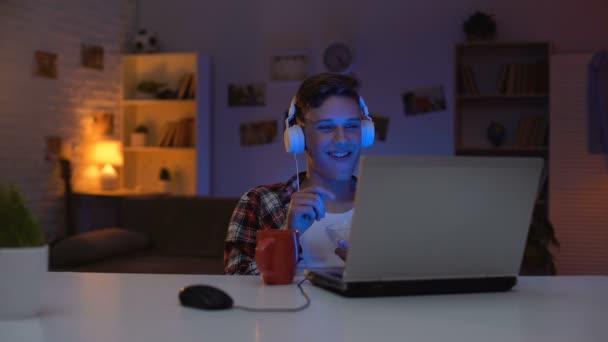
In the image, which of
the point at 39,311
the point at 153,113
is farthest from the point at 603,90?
the point at 39,311

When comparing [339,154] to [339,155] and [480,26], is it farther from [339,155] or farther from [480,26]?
[480,26]

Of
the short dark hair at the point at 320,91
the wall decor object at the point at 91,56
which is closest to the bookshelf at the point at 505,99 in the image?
the wall decor object at the point at 91,56

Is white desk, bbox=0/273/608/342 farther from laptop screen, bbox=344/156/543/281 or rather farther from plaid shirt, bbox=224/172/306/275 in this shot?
plaid shirt, bbox=224/172/306/275

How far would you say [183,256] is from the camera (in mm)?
4359

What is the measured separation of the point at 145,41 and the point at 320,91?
15.6 feet

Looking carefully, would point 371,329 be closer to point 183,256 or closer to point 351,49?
point 183,256

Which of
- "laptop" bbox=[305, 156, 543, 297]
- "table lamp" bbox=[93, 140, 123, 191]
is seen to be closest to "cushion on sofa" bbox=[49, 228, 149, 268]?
"table lamp" bbox=[93, 140, 123, 191]

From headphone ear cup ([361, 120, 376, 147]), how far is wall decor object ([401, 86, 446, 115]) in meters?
4.15

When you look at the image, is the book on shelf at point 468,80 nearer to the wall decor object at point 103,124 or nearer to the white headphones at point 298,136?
the wall decor object at point 103,124

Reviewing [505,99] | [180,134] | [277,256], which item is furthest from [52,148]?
[277,256]

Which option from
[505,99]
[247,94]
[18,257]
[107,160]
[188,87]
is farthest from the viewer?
[247,94]

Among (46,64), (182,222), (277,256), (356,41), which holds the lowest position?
(182,222)

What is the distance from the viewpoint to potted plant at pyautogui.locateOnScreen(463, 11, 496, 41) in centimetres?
568

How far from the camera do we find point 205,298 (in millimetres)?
1196
